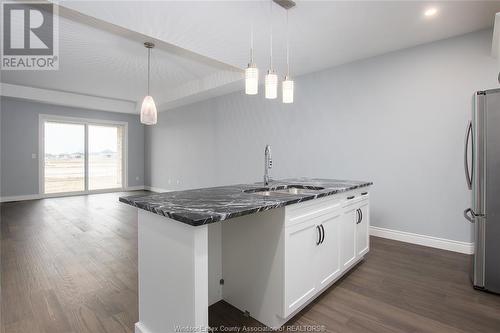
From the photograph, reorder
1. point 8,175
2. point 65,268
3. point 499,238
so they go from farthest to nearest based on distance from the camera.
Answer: point 8,175 → point 65,268 → point 499,238

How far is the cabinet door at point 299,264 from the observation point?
1640 mm

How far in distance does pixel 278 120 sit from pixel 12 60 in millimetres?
4724

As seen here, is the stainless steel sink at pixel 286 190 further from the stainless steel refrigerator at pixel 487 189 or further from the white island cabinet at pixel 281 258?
the stainless steel refrigerator at pixel 487 189

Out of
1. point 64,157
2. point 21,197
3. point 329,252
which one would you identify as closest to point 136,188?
point 64,157

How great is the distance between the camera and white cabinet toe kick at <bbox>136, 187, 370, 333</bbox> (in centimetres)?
127

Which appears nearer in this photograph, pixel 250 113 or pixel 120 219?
pixel 120 219

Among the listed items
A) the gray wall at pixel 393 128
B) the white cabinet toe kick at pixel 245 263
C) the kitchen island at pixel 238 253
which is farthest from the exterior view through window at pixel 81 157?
the white cabinet toe kick at pixel 245 263

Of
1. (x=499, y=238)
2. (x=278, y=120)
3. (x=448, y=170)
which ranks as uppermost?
(x=278, y=120)

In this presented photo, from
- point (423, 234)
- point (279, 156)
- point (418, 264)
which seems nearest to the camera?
point (418, 264)

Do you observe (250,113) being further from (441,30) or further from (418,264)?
(418,264)

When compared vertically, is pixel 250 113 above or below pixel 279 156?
above

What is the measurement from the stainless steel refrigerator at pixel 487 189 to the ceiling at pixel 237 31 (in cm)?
119

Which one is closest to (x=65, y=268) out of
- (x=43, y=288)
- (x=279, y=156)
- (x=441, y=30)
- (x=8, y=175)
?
(x=43, y=288)

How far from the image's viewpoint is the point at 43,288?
2170 millimetres
